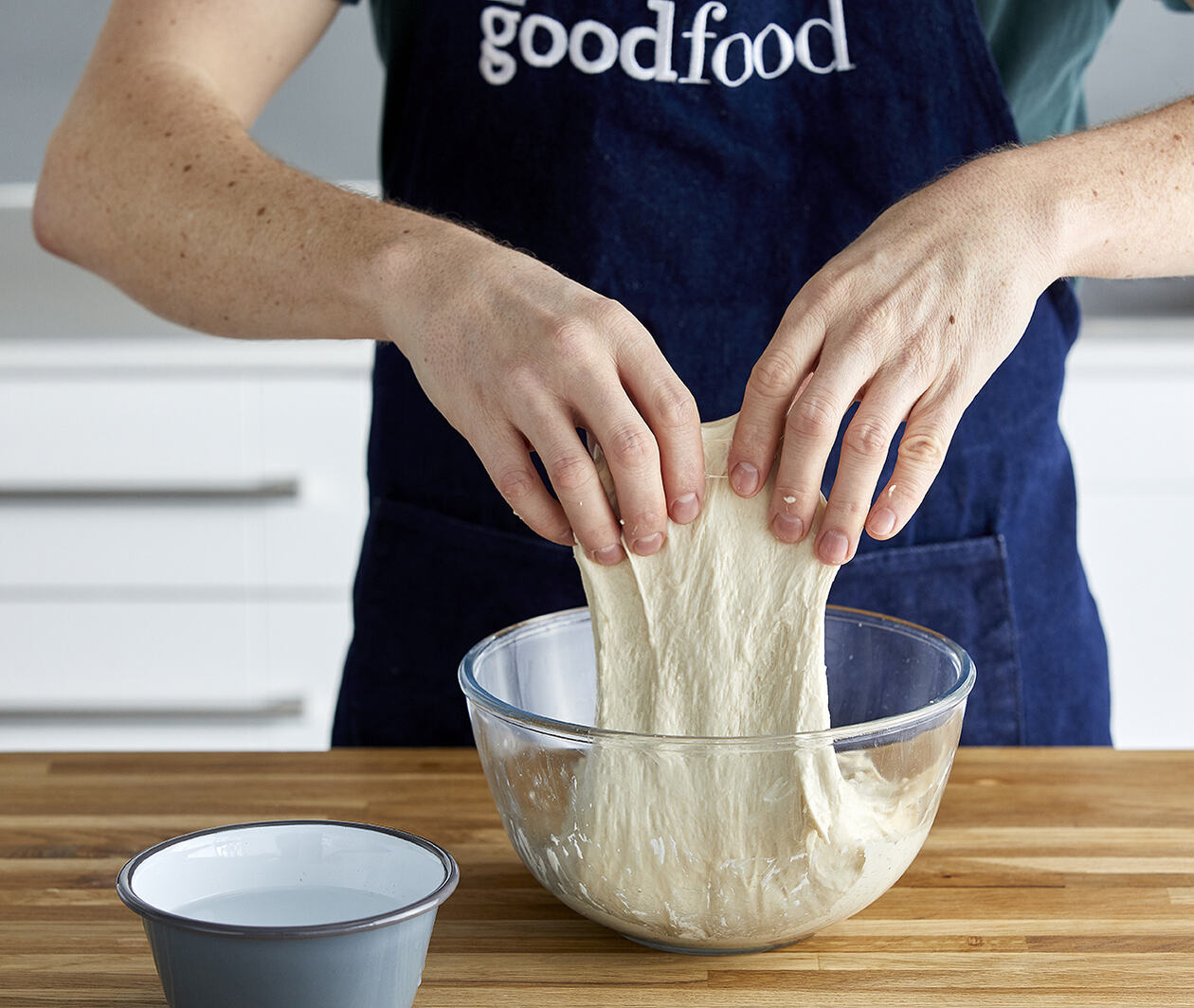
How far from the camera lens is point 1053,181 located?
2.18ft

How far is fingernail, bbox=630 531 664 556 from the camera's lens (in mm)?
604

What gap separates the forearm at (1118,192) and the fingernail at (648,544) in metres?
0.25

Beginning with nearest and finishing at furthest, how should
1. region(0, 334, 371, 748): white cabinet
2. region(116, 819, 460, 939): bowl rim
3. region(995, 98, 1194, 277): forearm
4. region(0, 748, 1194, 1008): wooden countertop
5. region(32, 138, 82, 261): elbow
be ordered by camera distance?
region(116, 819, 460, 939): bowl rim
region(0, 748, 1194, 1008): wooden countertop
region(995, 98, 1194, 277): forearm
region(32, 138, 82, 261): elbow
region(0, 334, 371, 748): white cabinet

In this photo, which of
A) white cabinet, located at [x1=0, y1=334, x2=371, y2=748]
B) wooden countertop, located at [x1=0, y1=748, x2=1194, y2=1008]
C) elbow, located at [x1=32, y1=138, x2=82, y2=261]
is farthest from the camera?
white cabinet, located at [x1=0, y1=334, x2=371, y2=748]

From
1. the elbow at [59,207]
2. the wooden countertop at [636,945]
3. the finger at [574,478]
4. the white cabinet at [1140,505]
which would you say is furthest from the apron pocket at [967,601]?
the white cabinet at [1140,505]

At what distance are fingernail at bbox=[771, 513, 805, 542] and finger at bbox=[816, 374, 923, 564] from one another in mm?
10

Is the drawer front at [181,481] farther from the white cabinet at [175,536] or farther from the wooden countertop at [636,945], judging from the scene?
the wooden countertop at [636,945]

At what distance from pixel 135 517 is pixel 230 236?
3.43 feet

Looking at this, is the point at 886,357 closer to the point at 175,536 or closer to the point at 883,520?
the point at 883,520

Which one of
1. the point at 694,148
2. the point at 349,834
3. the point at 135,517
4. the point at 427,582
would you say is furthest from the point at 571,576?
the point at 135,517

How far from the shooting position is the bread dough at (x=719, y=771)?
547mm

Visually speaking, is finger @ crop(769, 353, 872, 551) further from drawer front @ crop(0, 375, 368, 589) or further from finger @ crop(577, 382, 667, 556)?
drawer front @ crop(0, 375, 368, 589)

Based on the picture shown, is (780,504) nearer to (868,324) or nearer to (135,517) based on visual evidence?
(868,324)

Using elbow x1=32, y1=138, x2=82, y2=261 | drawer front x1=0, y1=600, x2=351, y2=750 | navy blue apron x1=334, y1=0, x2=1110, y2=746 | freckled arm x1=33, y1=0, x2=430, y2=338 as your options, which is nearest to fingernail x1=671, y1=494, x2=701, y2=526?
freckled arm x1=33, y1=0, x2=430, y2=338
